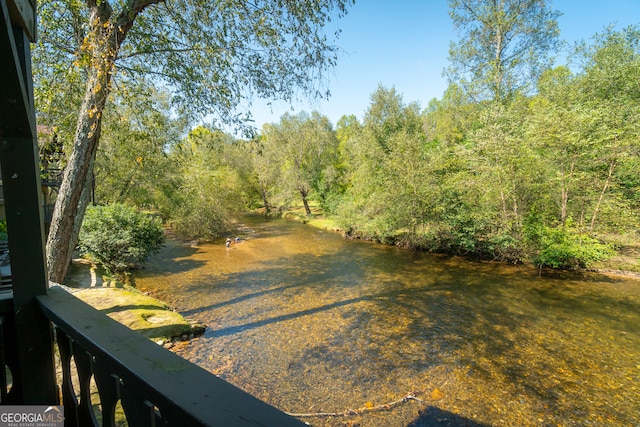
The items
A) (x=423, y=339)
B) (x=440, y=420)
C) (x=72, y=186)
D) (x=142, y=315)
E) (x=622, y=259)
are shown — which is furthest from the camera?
(x=622, y=259)

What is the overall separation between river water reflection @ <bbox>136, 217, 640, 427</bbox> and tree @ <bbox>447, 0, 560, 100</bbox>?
37.5ft

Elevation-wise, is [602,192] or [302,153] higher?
[302,153]

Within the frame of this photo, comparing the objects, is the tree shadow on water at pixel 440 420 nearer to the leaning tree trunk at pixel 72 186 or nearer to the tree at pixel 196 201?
the leaning tree trunk at pixel 72 186

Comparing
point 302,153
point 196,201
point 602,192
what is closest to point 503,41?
point 602,192

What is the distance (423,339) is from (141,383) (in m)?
7.30

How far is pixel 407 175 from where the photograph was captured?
16.2 metres

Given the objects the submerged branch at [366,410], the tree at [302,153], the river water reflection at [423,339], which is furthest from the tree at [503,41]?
the submerged branch at [366,410]

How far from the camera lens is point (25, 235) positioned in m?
1.60

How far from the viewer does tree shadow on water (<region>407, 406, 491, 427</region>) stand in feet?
15.1

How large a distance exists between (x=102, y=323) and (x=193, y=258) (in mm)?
14394

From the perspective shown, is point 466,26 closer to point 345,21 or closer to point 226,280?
point 345,21

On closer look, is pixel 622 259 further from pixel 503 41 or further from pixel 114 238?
pixel 114 238

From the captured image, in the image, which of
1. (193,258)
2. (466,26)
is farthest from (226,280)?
(466,26)

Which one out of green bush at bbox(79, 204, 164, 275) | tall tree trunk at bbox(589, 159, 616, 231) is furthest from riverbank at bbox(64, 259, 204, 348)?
tall tree trunk at bbox(589, 159, 616, 231)
